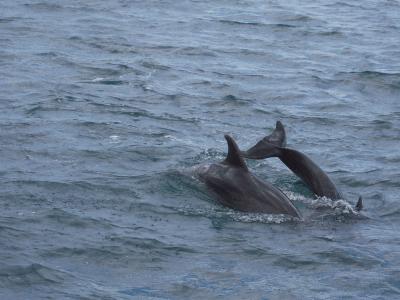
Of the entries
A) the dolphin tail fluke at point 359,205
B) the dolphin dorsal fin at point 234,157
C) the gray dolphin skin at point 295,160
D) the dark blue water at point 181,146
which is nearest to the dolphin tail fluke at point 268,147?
the gray dolphin skin at point 295,160

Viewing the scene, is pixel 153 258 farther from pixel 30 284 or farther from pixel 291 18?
pixel 291 18

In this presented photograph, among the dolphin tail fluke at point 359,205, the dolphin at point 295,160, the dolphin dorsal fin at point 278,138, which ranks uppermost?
the dolphin dorsal fin at point 278,138

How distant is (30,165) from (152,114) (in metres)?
4.18

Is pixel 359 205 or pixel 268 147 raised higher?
pixel 268 147

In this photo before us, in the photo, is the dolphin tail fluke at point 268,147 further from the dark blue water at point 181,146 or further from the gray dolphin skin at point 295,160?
the dark blue water at point 181,146

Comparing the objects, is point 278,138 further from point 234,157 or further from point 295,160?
point 234,157

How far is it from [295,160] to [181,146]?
8.75 feet

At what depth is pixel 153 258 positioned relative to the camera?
40.6 feet

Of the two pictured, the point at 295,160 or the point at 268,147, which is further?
the point at 295,160

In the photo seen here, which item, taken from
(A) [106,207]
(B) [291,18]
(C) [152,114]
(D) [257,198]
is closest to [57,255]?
(A) [106,207]

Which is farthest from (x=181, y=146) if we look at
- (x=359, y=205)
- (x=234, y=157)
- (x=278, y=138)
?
(x=359, y=205)

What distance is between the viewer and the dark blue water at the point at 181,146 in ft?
39.6

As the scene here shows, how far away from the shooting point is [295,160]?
15.2 meters

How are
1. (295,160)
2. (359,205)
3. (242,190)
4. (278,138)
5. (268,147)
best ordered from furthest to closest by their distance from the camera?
1. (295,160)
2. (278,138)
3. (268,147)
4. (359,205)
5. (242,190)
